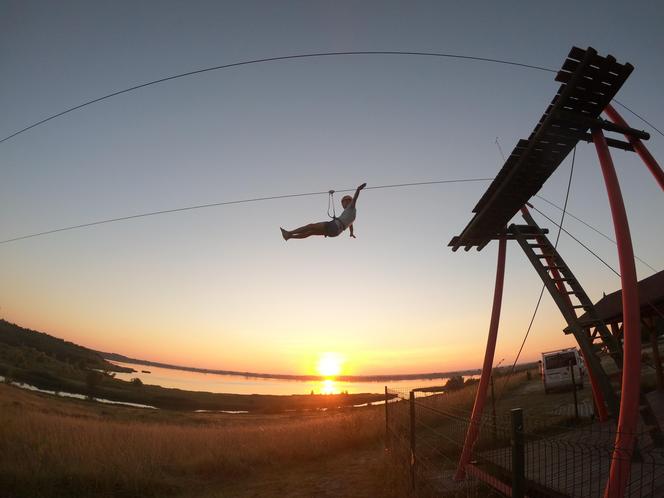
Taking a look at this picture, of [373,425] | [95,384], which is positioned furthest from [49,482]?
[95,384]

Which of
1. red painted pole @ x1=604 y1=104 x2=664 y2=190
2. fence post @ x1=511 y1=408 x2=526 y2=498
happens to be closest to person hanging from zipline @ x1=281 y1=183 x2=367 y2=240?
red painted pole @ x1=604 y1=104 x2=664 y2=190

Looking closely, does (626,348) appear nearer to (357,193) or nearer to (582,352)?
(582,352)

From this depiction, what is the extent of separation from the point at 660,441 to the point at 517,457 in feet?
15.9

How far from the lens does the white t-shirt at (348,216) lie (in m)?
7.94

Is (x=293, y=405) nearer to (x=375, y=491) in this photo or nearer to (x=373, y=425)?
(x=373, y=425)

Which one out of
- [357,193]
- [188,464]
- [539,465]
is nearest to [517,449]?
[539,465]

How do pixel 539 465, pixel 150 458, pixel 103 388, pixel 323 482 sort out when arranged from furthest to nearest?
pixel 103 388, pixel 150 458, pixel 323 482, pixel 539 465

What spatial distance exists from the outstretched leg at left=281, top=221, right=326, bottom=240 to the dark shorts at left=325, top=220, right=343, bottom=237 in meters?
0.08

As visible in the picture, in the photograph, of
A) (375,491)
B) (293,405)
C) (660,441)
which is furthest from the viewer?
(293,405)

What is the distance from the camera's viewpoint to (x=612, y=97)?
16.6 ft

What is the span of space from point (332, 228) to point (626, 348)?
495 cm

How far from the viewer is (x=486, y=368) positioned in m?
7.65

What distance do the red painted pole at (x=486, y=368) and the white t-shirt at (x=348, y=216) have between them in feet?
10.3

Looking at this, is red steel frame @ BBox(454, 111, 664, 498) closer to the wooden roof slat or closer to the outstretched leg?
the wooden roof slat
